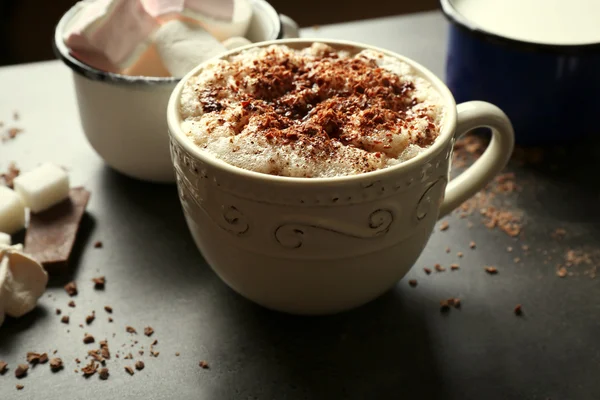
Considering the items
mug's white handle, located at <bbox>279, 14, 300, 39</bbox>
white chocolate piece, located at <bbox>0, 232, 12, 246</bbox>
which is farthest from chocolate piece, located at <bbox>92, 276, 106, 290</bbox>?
mug's white handle, located at <bbox>279, 14, 300, 39</bbox>

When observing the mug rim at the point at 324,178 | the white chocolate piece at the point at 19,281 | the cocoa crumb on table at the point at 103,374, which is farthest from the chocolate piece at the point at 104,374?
the mug rim at the point at 324,178

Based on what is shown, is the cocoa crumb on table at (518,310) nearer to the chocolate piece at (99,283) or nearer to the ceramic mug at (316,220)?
the ceramic mug at (316,220)

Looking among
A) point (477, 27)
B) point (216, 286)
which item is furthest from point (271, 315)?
point (477, 27)

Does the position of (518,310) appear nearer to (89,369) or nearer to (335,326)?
(335,326)

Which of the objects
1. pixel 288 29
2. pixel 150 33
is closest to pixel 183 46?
pixel 150 33

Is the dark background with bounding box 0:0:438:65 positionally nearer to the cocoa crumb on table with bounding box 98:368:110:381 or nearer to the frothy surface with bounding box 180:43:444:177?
the frothy surface with bounding box 180:43:444:177

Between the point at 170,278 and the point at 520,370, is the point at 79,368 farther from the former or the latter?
the point at 520,370

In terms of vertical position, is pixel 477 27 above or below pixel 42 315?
above
